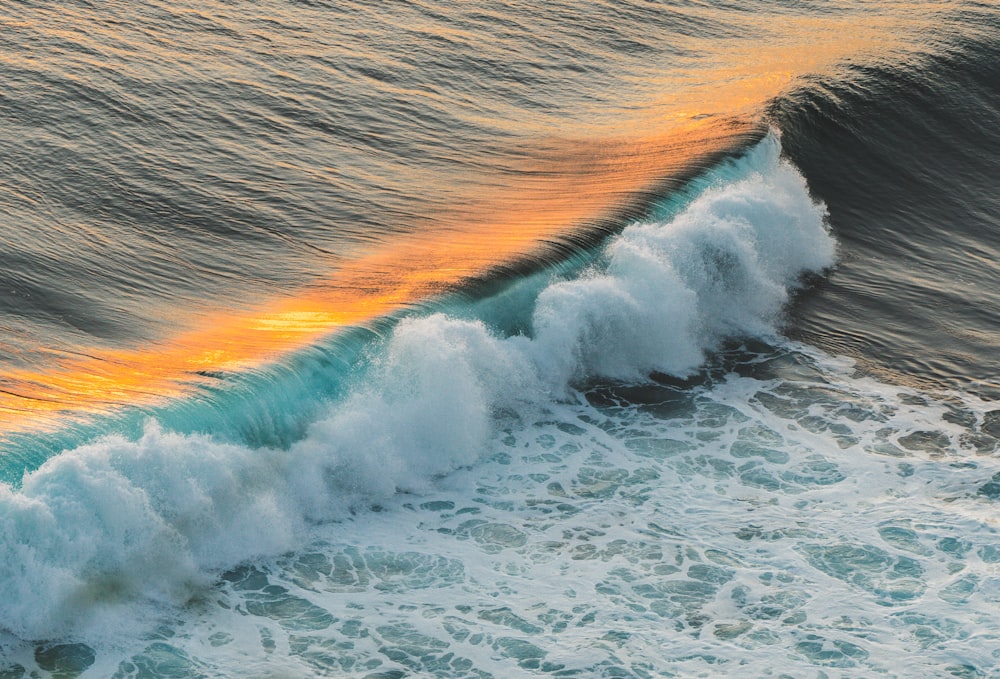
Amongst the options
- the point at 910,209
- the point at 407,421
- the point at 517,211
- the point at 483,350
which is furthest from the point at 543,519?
the point at 910,209

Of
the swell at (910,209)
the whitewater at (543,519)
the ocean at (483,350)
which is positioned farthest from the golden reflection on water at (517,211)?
the swell at (910,209)

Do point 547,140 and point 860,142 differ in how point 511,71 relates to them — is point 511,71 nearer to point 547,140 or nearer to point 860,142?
point 547,140

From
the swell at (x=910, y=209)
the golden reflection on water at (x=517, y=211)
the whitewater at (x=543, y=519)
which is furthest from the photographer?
the swell at (x=910, y=209)

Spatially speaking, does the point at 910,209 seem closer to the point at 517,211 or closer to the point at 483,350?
the point at 517,211

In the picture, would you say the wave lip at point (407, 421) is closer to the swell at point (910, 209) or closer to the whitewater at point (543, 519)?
the whitewater at point (543, 519)

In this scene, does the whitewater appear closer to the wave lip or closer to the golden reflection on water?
the wave lip

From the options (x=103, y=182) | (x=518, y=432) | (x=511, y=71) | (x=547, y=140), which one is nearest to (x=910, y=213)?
(x=547, y=140)
